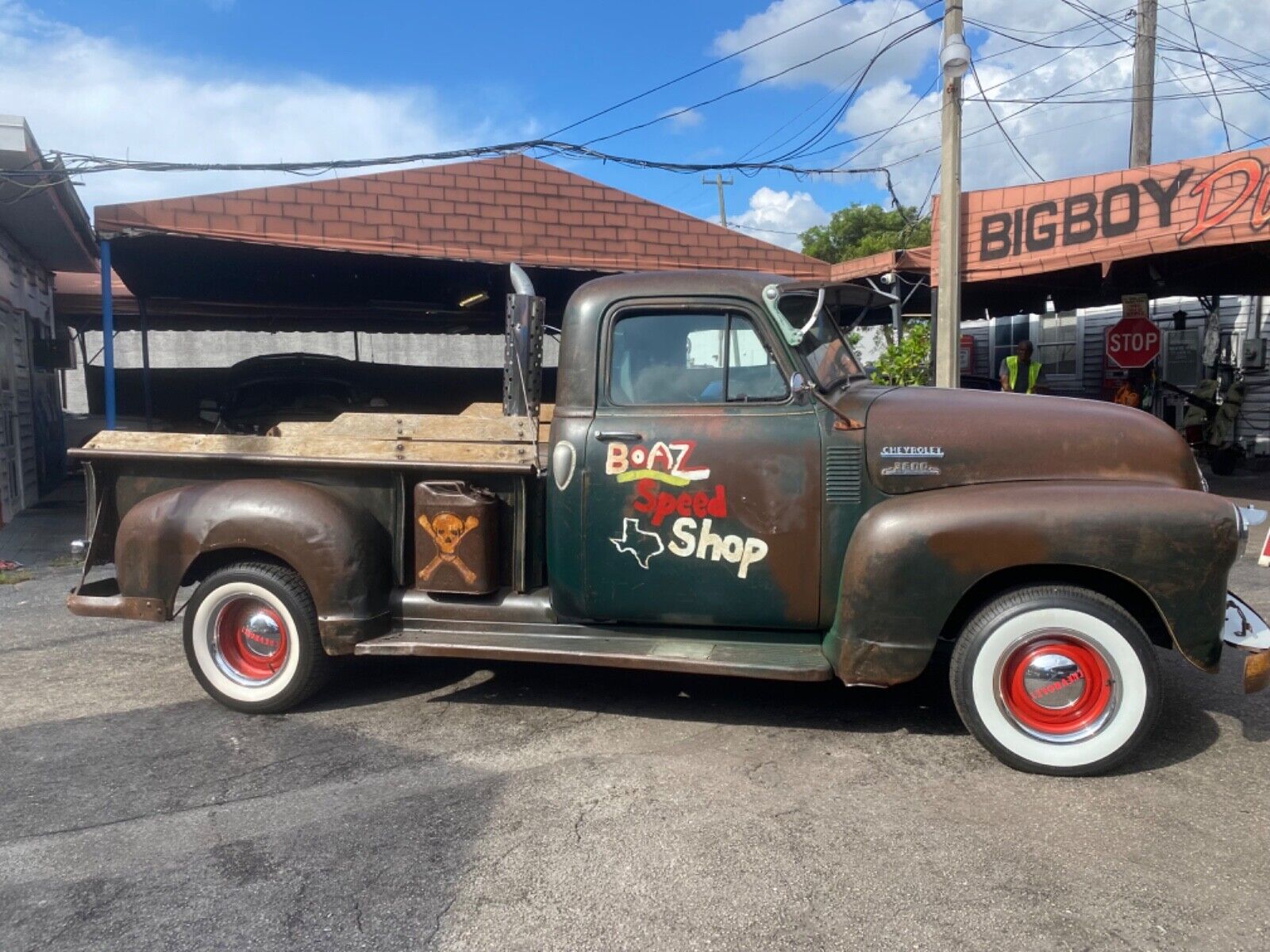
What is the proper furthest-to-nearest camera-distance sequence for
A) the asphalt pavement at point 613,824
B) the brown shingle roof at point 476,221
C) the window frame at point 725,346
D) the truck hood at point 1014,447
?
the brown shingle roof at point 476,221, the window frame at point 725,346, the truck hood at point 1014,447, the asphalt pavement at point 613,824

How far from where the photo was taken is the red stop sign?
13.1 meters

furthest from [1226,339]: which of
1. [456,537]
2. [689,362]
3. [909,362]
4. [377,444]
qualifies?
[377,444]

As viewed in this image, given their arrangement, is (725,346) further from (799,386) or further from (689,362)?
(799,386)

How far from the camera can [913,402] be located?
419 centimetres

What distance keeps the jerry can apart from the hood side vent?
1.54 m

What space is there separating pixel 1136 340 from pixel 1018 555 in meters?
10.9

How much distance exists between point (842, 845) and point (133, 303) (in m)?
15.9

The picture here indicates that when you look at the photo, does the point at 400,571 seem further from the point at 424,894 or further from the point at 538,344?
the point at 424,894

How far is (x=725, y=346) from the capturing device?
4344 mm

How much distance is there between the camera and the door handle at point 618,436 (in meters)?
4.29

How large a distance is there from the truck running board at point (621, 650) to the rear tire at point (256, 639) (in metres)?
0.38

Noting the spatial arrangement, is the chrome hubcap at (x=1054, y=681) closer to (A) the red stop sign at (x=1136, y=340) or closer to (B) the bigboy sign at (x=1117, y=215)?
(B) the bigboy sign at (x=1117, y=215)

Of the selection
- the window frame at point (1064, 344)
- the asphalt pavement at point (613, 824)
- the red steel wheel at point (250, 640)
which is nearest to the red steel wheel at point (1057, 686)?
the asphalt pavement at point (613, 824)

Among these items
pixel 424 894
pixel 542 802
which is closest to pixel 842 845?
pixel 542 802
